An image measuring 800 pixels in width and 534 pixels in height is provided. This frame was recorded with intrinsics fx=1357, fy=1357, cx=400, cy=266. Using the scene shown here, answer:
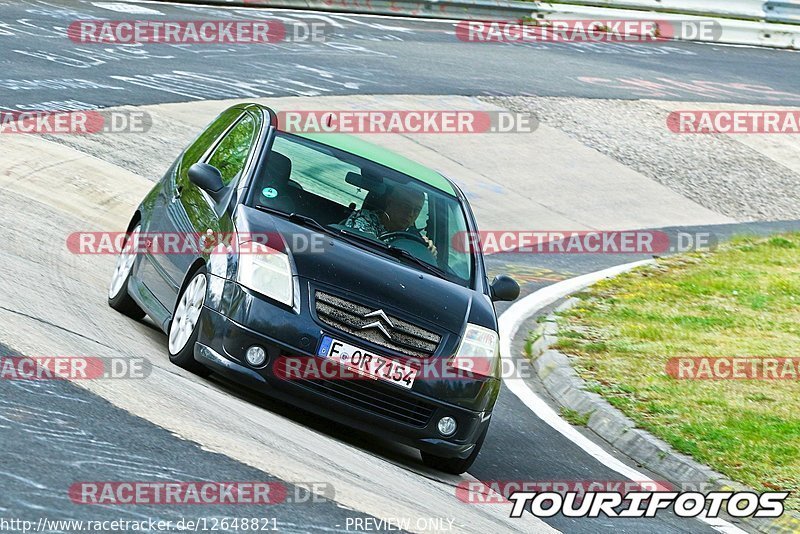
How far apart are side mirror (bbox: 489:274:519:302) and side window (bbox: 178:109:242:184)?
7.29 ft

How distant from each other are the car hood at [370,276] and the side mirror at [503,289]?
1.58 feet

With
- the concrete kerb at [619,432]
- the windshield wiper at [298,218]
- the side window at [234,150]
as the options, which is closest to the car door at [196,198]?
the side window at [234,150]

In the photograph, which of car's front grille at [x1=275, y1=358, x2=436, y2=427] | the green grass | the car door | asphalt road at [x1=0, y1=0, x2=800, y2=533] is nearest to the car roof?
the car door

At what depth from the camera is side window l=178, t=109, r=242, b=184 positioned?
9.23 meters

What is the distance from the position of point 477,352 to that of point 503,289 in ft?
3.38

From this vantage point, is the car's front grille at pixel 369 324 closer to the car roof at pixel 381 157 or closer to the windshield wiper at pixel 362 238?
the windshield wiper at pixel 362 238

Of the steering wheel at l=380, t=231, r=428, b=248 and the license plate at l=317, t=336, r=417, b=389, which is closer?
the license plate at l=317, t=336, r=417, b=389

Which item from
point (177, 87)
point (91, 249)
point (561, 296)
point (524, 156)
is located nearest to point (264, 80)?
point (177, 87)

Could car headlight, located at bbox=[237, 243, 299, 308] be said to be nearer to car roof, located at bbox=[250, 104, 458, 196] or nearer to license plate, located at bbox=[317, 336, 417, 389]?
license plate, located at bbox=[317, 336, 417, 389]

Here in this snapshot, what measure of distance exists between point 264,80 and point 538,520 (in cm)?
1349

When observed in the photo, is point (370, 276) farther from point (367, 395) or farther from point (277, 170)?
point (277, 170)


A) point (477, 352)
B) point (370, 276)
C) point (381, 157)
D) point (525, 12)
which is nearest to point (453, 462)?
point (477, 352)

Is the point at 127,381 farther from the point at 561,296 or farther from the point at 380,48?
the point at 380,48

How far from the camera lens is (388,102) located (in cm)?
1930
